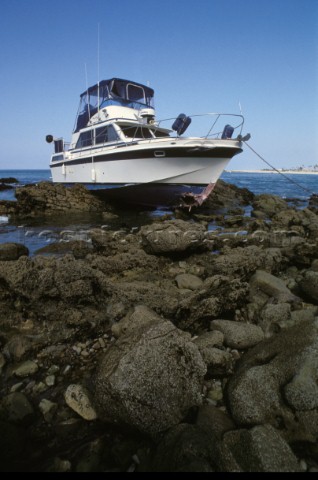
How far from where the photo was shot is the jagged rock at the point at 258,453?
2021 millimetres

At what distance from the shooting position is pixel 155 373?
8.53 ft

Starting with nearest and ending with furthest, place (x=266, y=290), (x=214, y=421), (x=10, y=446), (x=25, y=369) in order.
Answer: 1. (x=10, y=446)
2. (x=214, y=421)
3. (x=25, y=369)
4. (x=266, y=290)

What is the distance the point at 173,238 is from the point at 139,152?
760 centimetres

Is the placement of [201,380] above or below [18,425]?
above

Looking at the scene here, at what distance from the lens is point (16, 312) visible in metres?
4.23

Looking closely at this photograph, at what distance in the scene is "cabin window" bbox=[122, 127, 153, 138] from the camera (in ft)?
47.8

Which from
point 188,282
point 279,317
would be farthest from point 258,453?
point 188,282

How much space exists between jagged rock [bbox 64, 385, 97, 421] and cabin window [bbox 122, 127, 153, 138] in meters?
13.3

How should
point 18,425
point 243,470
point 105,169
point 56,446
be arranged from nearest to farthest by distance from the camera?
point 243,470, point 56,446, point 18,425, point 105,169

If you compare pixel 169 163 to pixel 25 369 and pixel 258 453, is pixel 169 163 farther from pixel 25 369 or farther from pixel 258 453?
pixel 258 453

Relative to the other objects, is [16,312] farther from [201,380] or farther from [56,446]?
[201,380]

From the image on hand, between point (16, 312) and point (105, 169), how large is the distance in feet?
38.3

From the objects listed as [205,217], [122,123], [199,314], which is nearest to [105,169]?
[122,123]

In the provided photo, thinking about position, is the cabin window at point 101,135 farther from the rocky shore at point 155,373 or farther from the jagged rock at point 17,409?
the jagged rock at point 17,409
